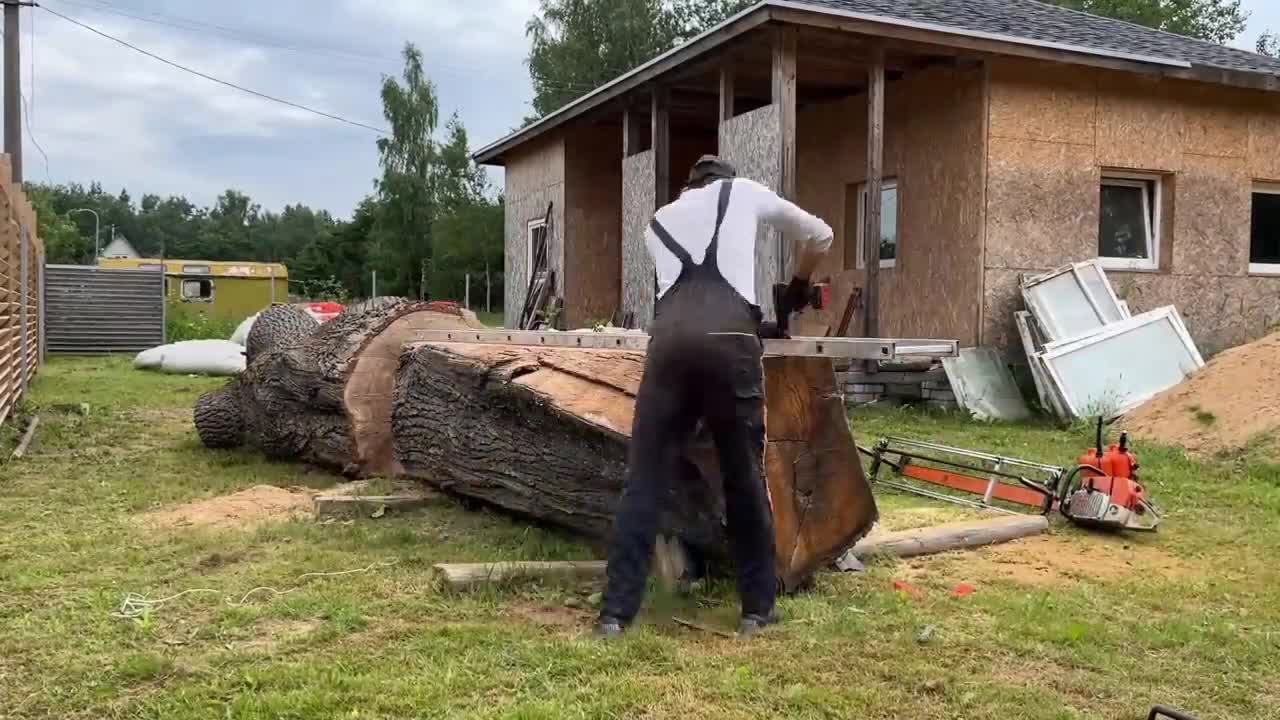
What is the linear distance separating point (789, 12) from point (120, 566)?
25.1ft

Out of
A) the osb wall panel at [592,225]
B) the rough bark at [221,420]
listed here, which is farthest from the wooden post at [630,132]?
the rough bark at [221,420]

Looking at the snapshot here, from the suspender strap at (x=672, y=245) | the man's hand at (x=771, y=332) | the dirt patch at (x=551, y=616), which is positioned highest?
the suspender strap at (x=672, y=245)

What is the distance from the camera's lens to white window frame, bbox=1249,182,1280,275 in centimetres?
1242

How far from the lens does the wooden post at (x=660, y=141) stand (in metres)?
13.6

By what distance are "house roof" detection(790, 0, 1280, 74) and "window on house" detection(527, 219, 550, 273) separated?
7.14m

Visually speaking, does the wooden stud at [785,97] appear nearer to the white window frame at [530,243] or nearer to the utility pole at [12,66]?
the white window frame at [530,243]

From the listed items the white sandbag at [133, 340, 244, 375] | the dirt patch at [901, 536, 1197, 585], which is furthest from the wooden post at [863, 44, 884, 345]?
the white sandbag at [133, 340, 244, 375]

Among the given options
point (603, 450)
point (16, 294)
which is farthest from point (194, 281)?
point (603, 450)

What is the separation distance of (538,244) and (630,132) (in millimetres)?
3773

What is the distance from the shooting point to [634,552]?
12.8ft

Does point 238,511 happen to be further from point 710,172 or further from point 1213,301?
point 1213,301

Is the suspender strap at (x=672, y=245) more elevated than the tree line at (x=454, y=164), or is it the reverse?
the tree line at (x=454, y=164)

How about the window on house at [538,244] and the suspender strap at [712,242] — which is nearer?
the suspender strap at [712,242]

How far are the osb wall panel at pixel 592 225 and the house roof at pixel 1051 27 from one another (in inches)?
232
